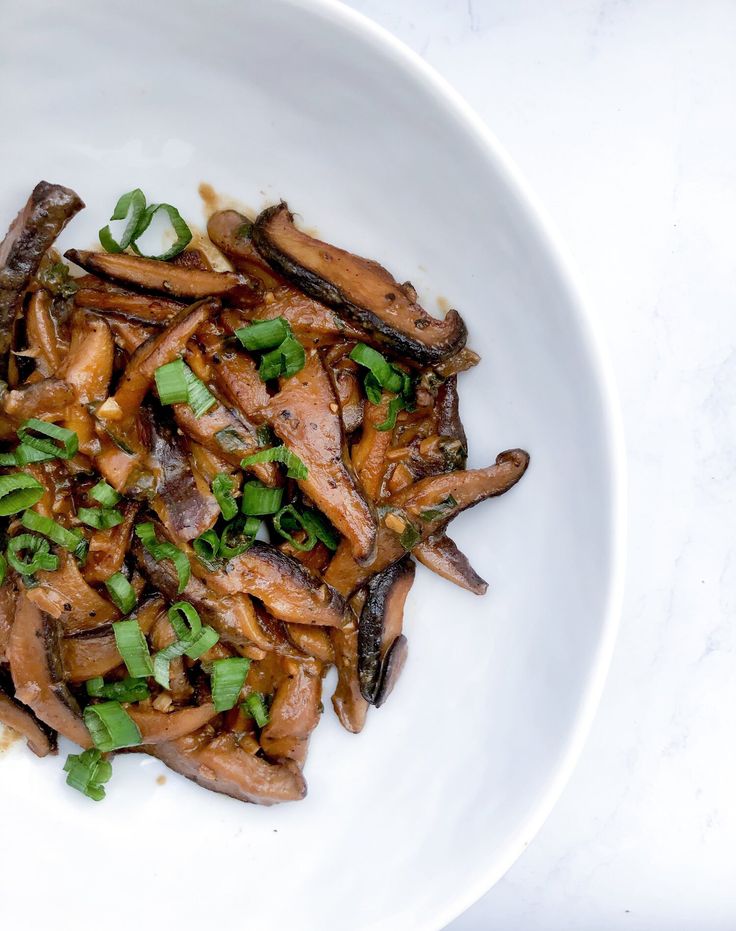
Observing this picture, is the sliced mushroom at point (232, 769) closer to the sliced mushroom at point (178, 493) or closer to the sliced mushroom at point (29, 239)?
the sliced mushroom at point (178, 493)

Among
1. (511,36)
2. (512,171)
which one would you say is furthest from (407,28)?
(512,171)

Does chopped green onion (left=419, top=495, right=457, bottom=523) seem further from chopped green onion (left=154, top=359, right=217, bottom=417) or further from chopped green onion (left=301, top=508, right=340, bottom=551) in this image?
chopped green onion (left=154, top=359, right=217, bottom=417)

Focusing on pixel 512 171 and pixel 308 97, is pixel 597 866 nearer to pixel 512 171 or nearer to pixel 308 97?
pixel 512 171

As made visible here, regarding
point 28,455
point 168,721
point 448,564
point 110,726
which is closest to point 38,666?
point 110,726

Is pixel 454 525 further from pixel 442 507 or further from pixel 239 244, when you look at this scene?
pixel 239 244

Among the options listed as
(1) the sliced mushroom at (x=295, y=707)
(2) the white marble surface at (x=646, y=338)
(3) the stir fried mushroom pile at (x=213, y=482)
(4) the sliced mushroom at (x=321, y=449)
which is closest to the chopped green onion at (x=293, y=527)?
(3) the stir fried mushroom pile at (x=213, y=482)
